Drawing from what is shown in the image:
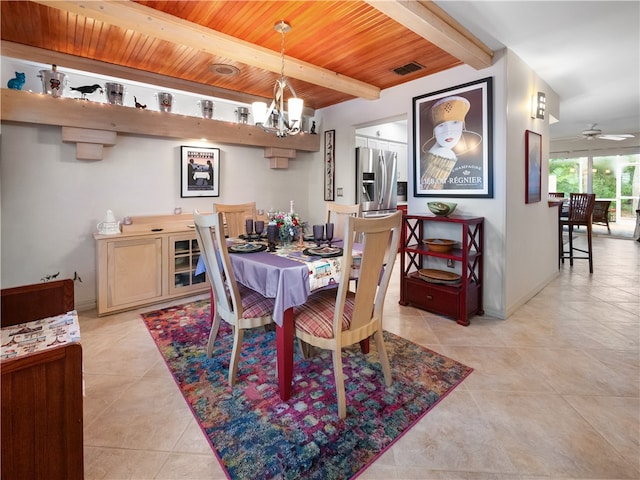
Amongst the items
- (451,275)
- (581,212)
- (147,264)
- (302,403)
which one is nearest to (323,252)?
(302,403)

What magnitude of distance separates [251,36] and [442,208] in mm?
2257

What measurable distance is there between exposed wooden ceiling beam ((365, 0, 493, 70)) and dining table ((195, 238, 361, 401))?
5.05ft

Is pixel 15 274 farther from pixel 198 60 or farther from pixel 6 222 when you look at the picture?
pixel 198 60

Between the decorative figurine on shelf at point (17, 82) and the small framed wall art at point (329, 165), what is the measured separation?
3362 mm

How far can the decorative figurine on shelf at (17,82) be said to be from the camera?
2787 millimetres

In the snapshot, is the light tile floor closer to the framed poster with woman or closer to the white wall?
the white wall

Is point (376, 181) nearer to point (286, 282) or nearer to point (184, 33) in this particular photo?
point (184, 33)

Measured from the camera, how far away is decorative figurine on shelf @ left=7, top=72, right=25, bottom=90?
2.79 m

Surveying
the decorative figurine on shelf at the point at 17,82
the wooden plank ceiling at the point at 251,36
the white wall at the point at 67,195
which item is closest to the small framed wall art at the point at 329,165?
the wooden plank ceiling at the point at 251,36

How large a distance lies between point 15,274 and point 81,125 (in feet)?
4.85

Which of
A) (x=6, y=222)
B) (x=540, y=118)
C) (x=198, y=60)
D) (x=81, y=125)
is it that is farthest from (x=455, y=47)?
(x=6, y=222)

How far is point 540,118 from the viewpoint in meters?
3.64

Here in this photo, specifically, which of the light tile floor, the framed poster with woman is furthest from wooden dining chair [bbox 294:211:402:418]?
the framed poster with woman

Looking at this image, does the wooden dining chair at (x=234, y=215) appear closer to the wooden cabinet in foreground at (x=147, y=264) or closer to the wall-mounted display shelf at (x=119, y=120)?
the wooden cabinet in foreground at (x=147, y=264)
